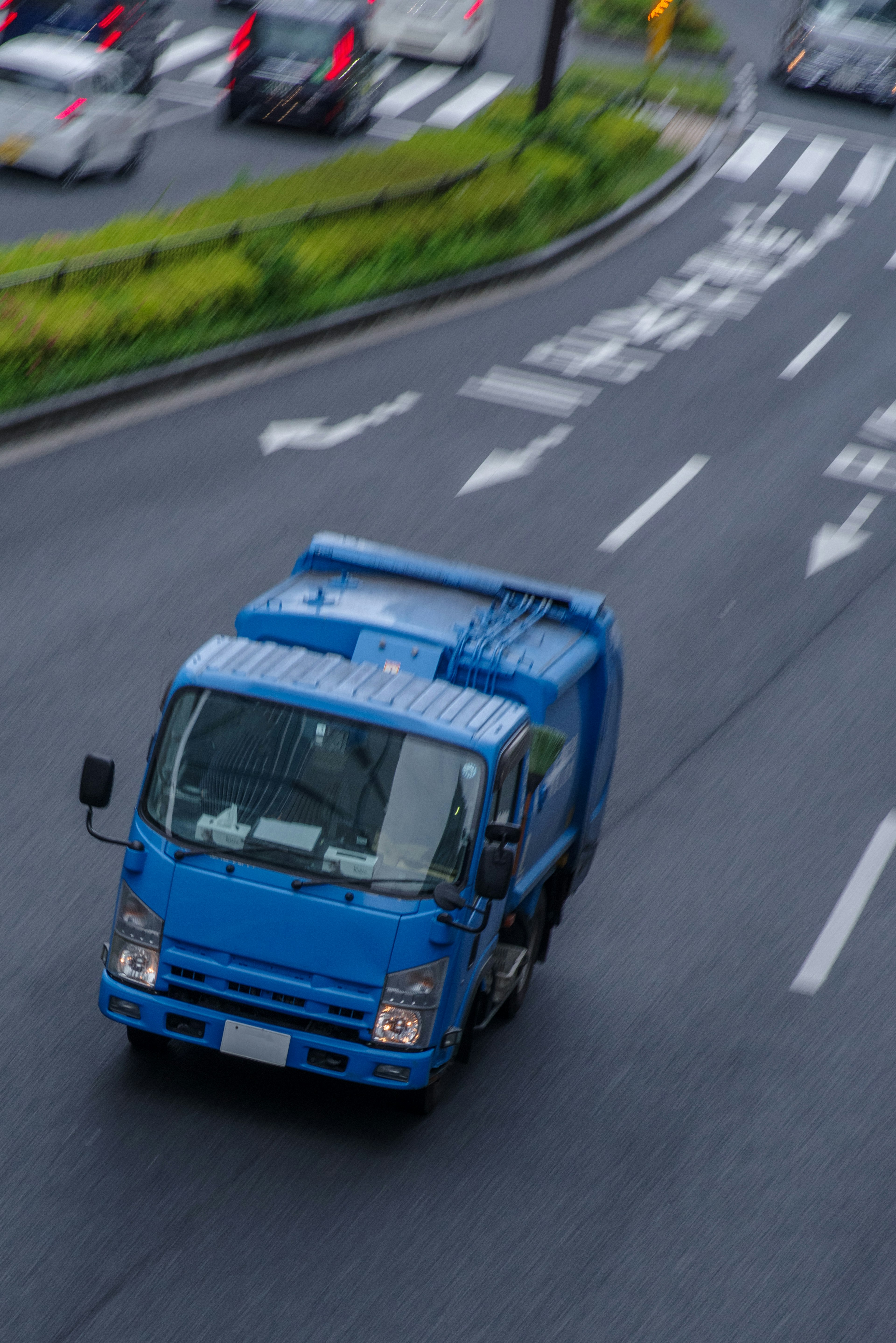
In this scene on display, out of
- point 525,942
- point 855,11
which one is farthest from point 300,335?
point 855,11

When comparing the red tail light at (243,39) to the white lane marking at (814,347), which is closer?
the white lane marking at (814,347)

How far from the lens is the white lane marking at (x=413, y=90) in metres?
35.3

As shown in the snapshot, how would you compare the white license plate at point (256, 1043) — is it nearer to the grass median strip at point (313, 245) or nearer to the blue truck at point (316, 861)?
the blue truck at point (316, 861)

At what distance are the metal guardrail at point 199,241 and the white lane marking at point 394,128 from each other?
23.3 ft

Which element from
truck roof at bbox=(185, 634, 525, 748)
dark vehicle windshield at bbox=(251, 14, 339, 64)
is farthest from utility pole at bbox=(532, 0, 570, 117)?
truck roof at bbox=(185, 634, 525, 748)

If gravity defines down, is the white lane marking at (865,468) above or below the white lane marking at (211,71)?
above

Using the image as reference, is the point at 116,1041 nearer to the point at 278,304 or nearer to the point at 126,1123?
the point at 126,1123

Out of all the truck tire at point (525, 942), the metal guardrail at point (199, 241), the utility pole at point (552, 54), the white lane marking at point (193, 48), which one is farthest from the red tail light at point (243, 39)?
the truck tire at point (525, 942)

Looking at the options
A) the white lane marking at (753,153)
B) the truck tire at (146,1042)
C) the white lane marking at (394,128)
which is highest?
the truck tire at (146,1042)

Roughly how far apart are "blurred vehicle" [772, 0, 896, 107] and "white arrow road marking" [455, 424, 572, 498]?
867 inches

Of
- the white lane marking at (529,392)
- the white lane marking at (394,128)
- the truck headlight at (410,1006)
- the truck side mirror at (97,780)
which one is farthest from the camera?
the white lane marking at (394,128)

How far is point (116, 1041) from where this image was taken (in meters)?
9.12

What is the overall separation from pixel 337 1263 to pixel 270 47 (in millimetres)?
28520

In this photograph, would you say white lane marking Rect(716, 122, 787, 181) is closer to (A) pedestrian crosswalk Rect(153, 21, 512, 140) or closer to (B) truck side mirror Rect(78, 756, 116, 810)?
(A) pedestrian crosswalk Rect(153, 21, 512, 140)
